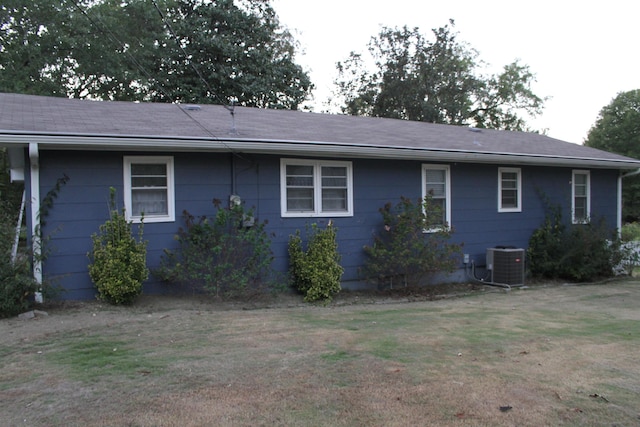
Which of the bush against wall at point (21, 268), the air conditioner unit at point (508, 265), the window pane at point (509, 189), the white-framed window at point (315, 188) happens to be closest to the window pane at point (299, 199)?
the white-framed window at point (315, 188)

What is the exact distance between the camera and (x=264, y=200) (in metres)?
8.91

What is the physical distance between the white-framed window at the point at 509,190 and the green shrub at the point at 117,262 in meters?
8.20

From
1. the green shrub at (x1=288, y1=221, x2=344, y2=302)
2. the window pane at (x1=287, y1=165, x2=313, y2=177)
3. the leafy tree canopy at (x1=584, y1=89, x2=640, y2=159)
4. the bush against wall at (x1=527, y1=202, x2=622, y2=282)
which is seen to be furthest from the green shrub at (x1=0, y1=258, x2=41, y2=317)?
the leafy tree canopy at (x1=584, y1=89, x2=640, y2=159)

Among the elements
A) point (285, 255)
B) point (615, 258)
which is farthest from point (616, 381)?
point (615, 258)

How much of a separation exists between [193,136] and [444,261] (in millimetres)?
5177

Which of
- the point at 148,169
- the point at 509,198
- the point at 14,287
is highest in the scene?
the point at 148,169

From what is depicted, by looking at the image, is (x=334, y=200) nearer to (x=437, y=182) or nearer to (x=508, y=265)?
(x=437, y=182)

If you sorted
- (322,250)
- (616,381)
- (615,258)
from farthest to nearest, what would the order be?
(615,258), (322,250), (616,381)

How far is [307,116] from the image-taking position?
12.7 metres

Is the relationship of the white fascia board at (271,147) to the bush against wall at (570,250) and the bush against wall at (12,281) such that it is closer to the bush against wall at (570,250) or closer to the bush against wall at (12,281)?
the bush against wall at (12,281)

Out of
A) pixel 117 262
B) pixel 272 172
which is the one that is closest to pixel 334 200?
pixel 272 172

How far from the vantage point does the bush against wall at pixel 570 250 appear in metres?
11.7

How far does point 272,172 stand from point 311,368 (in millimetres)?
4967

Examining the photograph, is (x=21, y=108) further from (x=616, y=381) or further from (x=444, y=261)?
(x=616, y=381)
